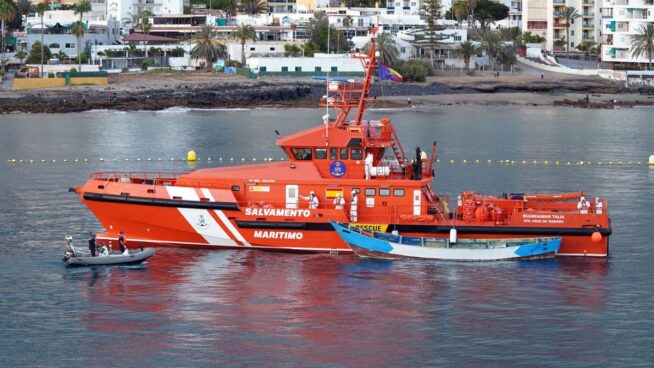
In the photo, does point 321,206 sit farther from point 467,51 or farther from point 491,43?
point 491,43

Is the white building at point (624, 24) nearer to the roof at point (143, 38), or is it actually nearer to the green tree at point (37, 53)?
the roof at point (143, 38)

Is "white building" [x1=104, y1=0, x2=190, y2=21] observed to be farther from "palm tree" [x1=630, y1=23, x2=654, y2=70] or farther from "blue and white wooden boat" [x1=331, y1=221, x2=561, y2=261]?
"blue and white wooden boat" [x1=331, y1=221, x2=561, y2=261]

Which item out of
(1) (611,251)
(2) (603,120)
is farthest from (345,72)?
(1) (611,251)

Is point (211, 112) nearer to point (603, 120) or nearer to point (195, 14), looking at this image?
point (603, 120)

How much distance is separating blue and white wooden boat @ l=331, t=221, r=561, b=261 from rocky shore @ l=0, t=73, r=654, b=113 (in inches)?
2681

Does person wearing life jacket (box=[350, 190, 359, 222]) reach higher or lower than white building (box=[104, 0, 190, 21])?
lower

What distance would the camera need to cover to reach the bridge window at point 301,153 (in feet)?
131

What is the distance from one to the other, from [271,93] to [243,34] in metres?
17.1

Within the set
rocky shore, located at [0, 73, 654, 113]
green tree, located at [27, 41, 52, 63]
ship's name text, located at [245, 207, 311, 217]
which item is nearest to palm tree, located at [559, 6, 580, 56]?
rocky shore, located at [0, 73, 654, 113]

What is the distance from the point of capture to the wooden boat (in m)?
38.8

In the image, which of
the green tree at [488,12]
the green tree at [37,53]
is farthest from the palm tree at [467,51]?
the green tree at [37,53]

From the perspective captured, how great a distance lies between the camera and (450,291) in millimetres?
Result: 36281

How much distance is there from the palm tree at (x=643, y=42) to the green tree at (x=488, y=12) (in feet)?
83.3

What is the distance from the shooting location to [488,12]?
150 m
